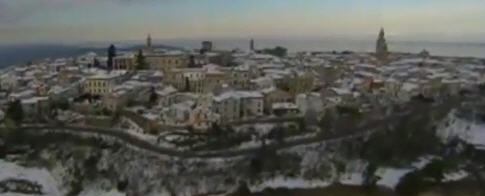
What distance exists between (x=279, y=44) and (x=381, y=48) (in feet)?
1.74

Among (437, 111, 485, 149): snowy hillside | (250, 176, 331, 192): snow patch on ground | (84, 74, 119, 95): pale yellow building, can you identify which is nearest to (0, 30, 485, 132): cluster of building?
(84, 74, 119, 95): pale yellow building

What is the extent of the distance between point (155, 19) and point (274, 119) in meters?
0.79

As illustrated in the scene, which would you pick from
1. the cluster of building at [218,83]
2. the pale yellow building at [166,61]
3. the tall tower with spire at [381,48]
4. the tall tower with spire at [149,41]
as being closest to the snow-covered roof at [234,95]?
the cluster of building at [218,83]

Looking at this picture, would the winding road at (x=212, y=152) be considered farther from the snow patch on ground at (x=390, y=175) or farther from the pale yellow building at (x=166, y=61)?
the pale yellow building at (x=166, y=61)

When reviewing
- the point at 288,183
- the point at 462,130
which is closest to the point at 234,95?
the point at 288,183

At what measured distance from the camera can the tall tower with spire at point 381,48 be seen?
341 centimetres

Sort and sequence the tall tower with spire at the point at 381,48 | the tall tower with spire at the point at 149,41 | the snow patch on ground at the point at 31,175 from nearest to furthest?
the snow patch on ground at the point at 31,175 < the tall tower with spire at the point at 149,41 < the tall tower with spire at the point at 381,48

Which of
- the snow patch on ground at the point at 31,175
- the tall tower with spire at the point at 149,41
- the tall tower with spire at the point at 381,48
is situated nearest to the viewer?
the snow patch on ground at the point at 31,175

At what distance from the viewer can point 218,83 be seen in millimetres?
3273

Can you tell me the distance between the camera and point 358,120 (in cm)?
Result: 336

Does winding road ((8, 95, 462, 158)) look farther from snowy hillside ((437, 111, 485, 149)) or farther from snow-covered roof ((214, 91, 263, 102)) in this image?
snow-covered roof ((214, 91, 263, 102))

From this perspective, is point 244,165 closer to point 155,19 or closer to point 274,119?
point 274,119

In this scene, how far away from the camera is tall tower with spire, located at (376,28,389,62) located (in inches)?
134

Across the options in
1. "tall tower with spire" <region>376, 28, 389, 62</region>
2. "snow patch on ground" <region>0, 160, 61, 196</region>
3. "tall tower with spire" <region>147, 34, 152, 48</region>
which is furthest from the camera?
"tall tower with spire" <region>376, 28, 389, 62</region>
